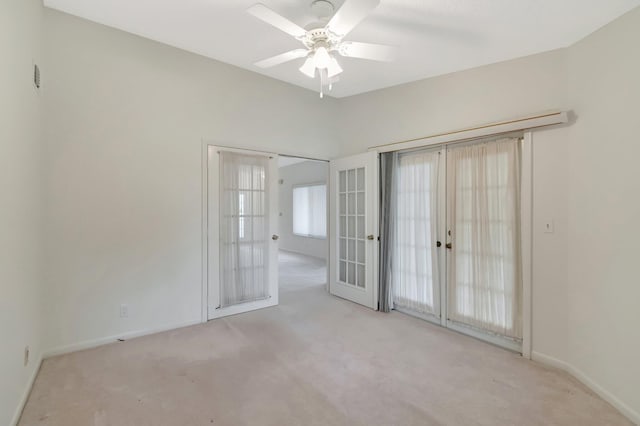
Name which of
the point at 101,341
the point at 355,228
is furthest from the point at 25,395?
the point at 355,228

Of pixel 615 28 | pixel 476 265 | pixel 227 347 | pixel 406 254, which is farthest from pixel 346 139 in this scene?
pixel 227 347

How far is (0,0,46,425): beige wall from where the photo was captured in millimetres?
1637

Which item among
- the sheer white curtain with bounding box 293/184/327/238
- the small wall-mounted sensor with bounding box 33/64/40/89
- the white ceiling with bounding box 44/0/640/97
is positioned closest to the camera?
the white ceiling with bounding box 44/0/640/97

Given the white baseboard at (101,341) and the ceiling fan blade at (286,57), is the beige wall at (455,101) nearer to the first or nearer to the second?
the ceiling fan blade at (286,57)

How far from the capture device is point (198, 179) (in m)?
3.30

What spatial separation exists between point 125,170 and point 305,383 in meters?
2.58

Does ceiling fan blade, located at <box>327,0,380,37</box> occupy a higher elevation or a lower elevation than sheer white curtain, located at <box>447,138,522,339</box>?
higher

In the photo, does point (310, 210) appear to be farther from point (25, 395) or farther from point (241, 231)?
point (25, 395)

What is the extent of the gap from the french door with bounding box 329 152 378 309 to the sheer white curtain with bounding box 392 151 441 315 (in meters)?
0.30

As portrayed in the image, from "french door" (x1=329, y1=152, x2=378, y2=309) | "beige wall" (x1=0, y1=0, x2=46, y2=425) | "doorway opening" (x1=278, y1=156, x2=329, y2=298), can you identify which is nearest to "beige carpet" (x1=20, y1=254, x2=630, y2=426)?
"beige wall" (x1=0, y1=0, x2=46, y2=425)

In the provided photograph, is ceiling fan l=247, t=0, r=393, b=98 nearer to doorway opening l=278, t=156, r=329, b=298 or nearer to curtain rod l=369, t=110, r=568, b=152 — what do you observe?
curtain rod l=369, t=110, r=568, b=152

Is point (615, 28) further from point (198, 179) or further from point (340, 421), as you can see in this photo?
point (198, 179)

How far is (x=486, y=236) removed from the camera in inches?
114

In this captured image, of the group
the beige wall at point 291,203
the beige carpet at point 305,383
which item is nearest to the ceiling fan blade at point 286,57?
the beige carpet at point 305,383
